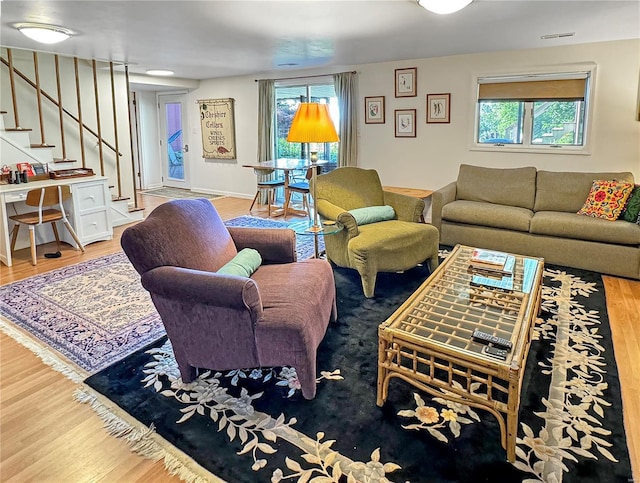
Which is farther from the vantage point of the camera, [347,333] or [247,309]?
[347,333]

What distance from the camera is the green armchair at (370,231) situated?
342 centimetres

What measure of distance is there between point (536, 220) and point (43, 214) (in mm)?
5043

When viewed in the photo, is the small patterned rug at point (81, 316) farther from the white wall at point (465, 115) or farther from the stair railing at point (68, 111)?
the white wall at point (465, 115)

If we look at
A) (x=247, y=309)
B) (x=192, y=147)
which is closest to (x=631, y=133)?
(x=247, y=309)

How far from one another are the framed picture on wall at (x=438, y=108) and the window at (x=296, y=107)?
4.79ft

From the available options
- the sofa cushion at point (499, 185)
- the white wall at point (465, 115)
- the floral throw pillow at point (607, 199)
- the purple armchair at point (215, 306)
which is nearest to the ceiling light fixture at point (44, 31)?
the purple armchair at point (215, 306)

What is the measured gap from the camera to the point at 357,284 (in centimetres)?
372

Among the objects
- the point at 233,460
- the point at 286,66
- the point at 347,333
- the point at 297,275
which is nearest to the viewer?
the point at 233,460

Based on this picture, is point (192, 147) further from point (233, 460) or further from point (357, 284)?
point (233, 460)

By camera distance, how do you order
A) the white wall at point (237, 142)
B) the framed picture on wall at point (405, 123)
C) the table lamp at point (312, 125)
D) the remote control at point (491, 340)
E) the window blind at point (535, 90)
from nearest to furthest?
the remote control at point (491, 340), the table lamp at point (312, 125), the window blind at point (535, 90), the framed picture on wall at point (405, 123), the white wall at point (237, 142)

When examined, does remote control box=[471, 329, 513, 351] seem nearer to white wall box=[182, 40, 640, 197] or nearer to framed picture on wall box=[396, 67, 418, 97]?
white wall box=[182, 40, 640, 197]

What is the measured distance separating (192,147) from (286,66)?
3.24 meters

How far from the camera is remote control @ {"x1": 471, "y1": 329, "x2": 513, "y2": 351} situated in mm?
1879

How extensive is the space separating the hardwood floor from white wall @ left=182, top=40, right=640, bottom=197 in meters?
2.54
